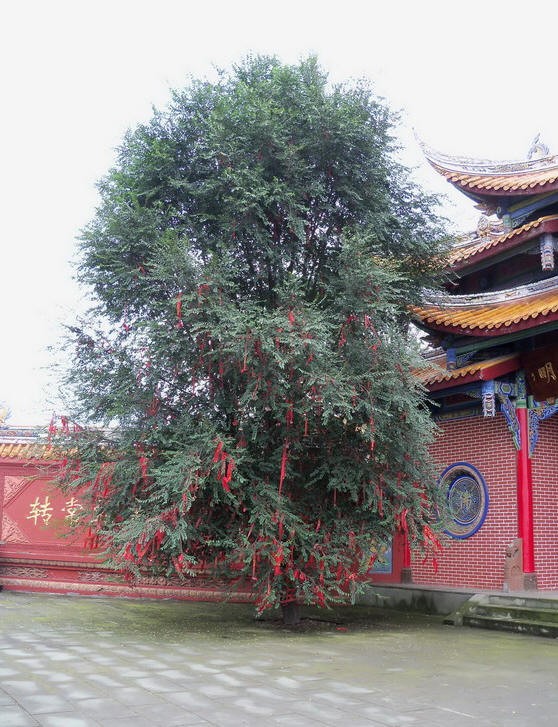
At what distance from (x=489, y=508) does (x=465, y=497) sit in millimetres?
538

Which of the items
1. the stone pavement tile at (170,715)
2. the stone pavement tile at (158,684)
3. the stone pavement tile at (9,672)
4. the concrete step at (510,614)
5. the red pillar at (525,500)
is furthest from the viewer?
the red pillar at (525,500)

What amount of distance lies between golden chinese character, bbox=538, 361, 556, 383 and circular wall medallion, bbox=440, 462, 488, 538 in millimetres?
1799

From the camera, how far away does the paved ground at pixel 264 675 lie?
14.5 feet

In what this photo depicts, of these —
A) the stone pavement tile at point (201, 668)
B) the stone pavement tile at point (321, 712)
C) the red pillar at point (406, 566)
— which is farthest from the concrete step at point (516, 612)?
the stone pavement tile at point (321, 712)

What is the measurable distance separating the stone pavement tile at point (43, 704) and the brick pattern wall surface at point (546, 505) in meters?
7.64

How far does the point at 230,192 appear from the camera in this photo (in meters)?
8.83

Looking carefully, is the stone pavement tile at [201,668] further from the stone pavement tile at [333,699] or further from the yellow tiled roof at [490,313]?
the yellow tiled roof at [490,313]

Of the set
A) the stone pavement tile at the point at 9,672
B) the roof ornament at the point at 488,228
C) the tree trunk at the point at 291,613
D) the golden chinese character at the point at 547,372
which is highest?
the roof ornament at the point at 488,228

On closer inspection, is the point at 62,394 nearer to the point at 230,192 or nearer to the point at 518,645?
the point at 230,192

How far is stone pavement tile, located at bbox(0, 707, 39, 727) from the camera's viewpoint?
3.97 meters

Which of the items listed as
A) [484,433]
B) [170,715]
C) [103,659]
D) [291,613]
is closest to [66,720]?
[170,715]

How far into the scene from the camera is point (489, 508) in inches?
425

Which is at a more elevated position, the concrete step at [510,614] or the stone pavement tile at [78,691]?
the concrete step at [510,614]

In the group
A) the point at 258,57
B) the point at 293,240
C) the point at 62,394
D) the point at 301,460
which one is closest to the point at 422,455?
the point at 301,460
